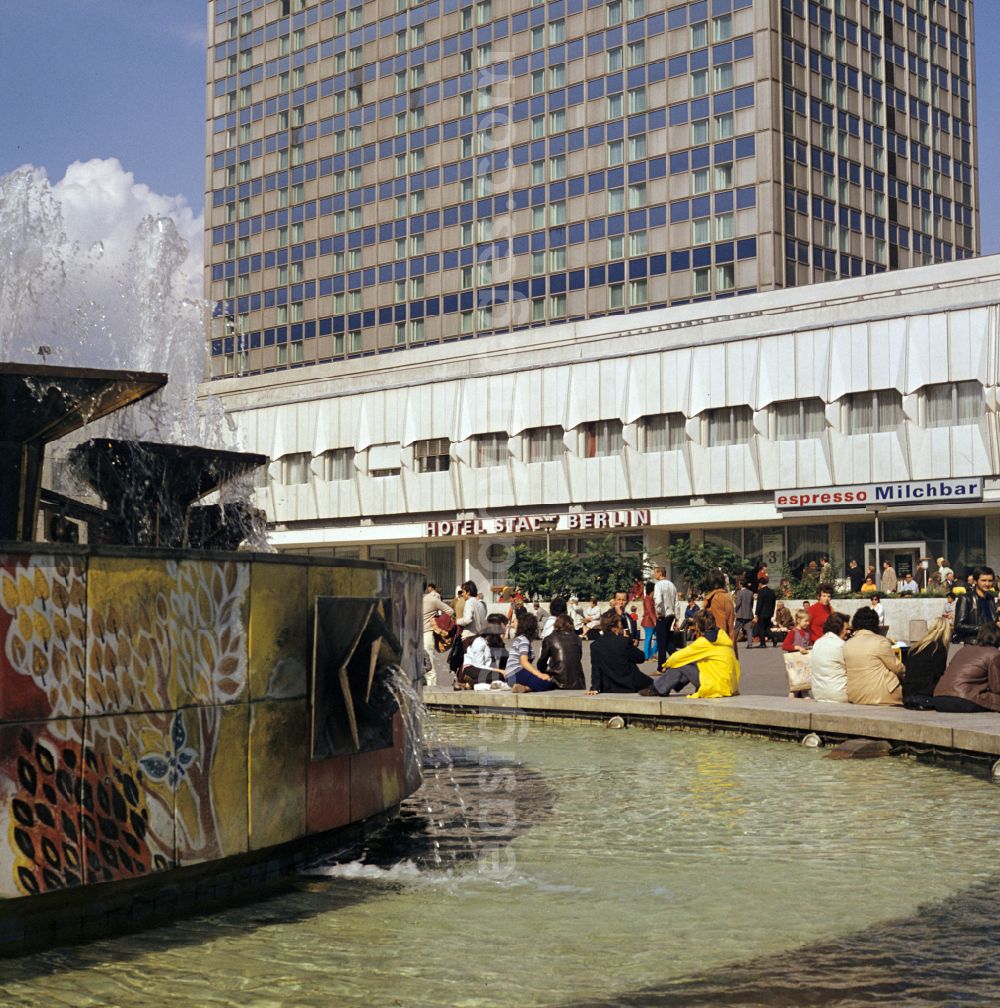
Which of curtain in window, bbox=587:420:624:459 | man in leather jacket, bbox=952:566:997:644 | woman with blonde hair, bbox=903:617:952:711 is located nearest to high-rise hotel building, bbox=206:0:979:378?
curtain in window, bbox=587:420:624:459

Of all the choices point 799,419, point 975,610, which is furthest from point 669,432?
point 975,610

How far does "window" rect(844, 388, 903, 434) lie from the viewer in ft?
148

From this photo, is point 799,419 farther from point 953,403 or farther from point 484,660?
point 484,660

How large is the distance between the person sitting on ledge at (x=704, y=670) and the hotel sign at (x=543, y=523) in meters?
35.1

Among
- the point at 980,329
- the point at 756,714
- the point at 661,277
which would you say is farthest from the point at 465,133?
the point at 756,714

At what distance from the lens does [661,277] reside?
72000 millimetres

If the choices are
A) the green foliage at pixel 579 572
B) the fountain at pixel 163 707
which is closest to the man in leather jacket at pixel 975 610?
the fountain at pixel 163 707

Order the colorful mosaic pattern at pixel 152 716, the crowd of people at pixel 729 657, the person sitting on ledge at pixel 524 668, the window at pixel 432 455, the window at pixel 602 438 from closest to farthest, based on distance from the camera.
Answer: the colorful mosaic pattern at pixel 152 716, the crowd of people at pixel 729 657, the person sitting on ledge at pixel 524 668, the window at pixel 602 438, the window at pixel 432 455

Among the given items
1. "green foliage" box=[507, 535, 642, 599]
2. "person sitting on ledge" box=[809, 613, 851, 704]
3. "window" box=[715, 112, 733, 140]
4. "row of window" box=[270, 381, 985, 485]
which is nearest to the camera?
"person sitting on ledge" box=[809, 613, 851, 704]

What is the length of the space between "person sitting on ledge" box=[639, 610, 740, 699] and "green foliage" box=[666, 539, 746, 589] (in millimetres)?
29966

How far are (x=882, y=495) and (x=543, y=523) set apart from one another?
45.3 ft

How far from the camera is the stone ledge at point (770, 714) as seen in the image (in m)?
11.6

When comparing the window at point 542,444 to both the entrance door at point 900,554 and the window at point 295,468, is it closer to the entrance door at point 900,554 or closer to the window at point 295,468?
the window at point 295,468

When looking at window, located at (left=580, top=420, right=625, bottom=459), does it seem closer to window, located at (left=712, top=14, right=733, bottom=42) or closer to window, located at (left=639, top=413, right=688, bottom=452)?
window, located at (left=639, top=413, right=688, bottom=452)
